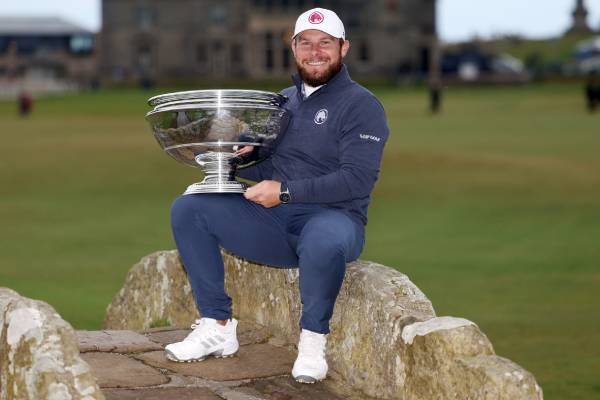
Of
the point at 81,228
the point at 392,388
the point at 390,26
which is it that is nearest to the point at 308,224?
the point at 392,388

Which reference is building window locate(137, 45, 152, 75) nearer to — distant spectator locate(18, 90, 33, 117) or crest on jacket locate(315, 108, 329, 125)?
distant spectator locate(18, 90, 33, 117)

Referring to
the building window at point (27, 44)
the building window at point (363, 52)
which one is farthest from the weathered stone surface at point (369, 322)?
the building window at point (27, 44)

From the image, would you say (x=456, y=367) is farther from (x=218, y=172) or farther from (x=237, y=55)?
Result: (x=237, y=55)

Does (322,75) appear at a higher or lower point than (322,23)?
lower

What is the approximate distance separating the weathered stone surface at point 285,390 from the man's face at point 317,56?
1518mm

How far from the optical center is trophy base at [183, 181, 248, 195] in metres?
5.94

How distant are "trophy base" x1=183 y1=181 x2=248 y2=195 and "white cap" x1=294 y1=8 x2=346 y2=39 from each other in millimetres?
829

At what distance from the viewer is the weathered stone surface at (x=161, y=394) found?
17.2 ft

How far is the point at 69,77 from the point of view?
104m

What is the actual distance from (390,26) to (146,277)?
94.3 meters

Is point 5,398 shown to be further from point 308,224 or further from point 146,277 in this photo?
point 146,277

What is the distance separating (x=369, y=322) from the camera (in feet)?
18.2

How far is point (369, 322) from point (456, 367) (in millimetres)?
848

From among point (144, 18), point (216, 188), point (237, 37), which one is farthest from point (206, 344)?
point (144, 18)
